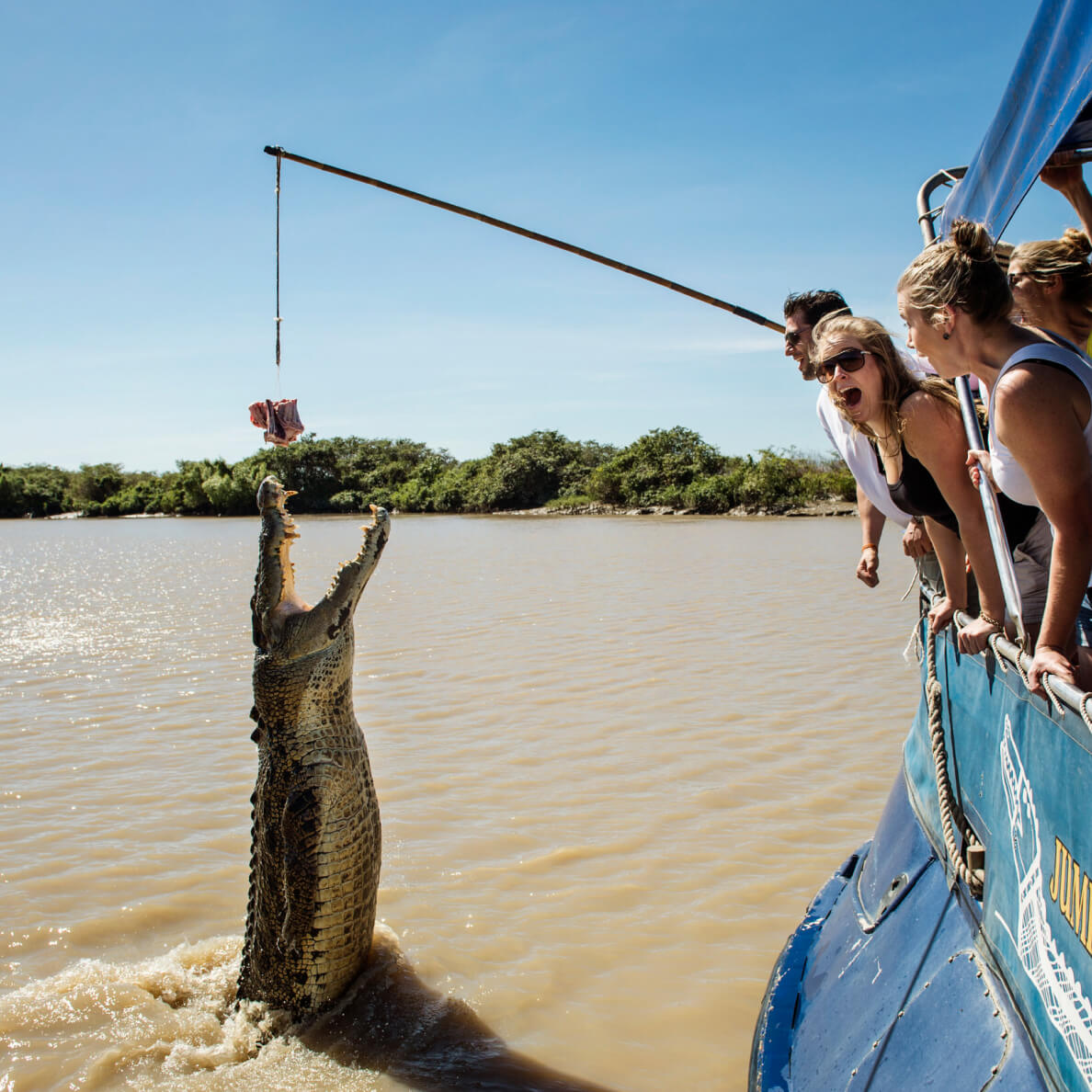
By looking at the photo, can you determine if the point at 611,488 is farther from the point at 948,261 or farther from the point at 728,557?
the point at 948,261

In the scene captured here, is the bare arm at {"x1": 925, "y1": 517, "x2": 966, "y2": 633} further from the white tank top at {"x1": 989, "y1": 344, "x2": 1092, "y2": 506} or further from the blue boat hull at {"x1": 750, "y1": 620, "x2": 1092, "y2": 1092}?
the white tank top at {"x1": 989, "y1": 344, "x2": 1092, "y2": 506}

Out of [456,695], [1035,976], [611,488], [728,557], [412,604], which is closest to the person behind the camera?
[1035,976]

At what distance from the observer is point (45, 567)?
71.1 feet

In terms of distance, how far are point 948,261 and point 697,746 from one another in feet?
13.9

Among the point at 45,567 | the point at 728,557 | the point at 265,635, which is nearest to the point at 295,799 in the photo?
the point at 265,635

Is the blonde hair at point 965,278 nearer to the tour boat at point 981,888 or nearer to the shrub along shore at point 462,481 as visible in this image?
the tour boat at point 981,888

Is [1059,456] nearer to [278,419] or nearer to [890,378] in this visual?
[890,378]

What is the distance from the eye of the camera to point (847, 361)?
2.33 meters

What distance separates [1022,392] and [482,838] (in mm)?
3616

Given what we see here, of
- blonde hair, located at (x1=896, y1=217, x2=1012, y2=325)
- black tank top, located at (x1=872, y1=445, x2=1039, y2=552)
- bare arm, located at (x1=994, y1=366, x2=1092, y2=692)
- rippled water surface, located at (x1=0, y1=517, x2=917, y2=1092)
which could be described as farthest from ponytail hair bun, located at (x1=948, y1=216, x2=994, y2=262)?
rippled water surface, located at (x1=0, y1=517, x2=917, y2=1092)

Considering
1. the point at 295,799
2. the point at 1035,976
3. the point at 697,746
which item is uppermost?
the point at 1035,976

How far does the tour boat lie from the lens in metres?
1.27

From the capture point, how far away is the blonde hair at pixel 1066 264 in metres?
2.29

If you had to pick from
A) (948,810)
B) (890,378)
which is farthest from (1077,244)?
(948,810)
